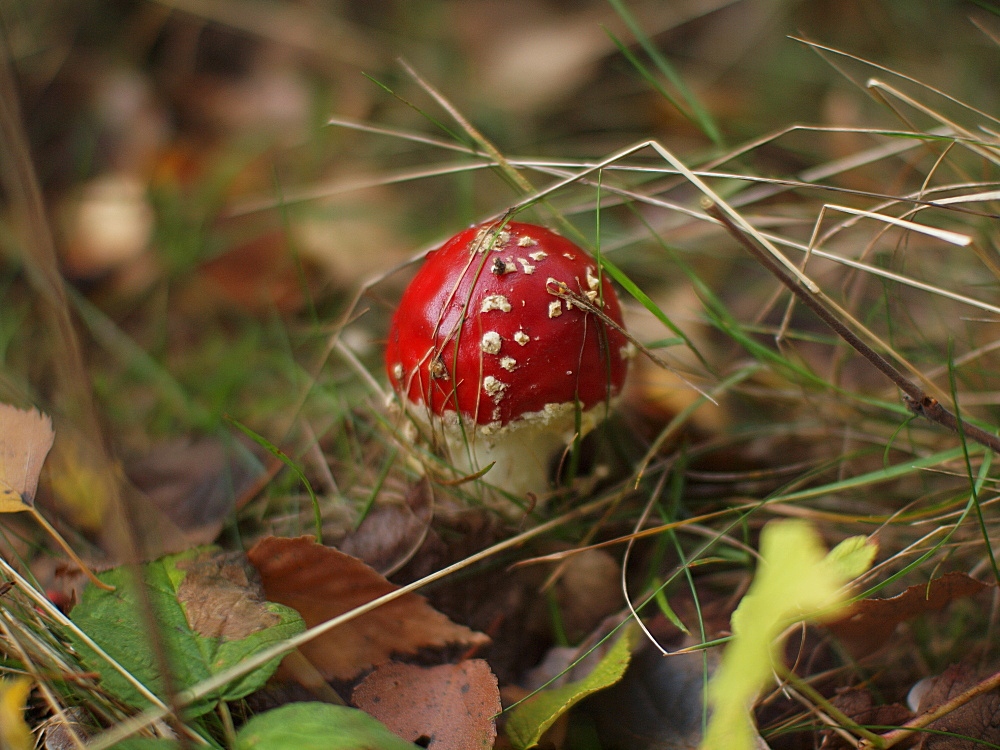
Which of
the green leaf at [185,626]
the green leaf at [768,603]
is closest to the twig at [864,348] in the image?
the green leaf at [768,603]

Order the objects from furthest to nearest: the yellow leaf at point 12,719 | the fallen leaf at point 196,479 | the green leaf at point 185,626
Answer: the fallen leaf at point 196,479
the green leaf at point 185,626
the yellow leaf at point 12,719

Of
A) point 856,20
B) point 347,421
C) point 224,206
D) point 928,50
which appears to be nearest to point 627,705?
point 347,421

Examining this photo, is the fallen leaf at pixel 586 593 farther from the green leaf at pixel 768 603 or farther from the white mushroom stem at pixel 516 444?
the green leaf at pixel 768 603

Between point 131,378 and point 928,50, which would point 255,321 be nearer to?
point 131,378

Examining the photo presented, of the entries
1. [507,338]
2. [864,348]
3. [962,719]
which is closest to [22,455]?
[507,338]

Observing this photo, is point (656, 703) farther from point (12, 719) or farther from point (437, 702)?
point (12, 719)

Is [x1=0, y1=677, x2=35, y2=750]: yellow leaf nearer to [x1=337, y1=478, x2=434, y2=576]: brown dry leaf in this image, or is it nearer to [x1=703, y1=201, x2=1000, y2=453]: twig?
[x1=337, y1=478, x2=434, y2=576]: brown dry leaf

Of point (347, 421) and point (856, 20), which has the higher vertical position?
point (856, 20)
